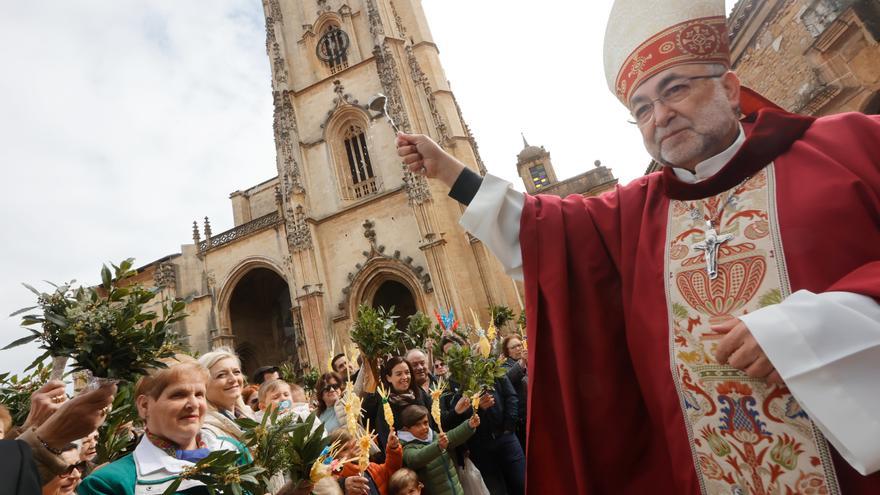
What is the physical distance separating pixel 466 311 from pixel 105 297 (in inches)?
445

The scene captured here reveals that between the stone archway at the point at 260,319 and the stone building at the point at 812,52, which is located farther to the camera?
the stone archway at the point at 260,319

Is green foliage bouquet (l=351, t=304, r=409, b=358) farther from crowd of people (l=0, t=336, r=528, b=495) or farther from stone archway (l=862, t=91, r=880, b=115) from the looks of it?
stone archway (l=862, t=91, r=880, b=115)

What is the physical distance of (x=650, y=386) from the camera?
1459 millimetres

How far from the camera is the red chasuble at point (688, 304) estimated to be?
46.4 inches

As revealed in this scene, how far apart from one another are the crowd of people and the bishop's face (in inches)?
74.9

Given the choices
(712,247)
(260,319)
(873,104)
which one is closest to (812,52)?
(873,104)

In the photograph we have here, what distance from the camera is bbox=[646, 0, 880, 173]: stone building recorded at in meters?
4.93

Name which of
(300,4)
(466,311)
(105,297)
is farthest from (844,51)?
(300,4)

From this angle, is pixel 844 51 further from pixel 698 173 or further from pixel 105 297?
pixel 105 297

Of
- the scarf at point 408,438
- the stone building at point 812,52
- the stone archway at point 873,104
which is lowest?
the scarf at point 408,438

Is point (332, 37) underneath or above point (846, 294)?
above

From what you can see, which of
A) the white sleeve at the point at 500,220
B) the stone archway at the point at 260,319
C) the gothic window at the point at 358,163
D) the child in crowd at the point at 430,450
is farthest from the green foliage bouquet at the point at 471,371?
the stone archway at the point at 260,319

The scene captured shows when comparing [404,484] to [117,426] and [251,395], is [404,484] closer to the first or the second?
[117,426]

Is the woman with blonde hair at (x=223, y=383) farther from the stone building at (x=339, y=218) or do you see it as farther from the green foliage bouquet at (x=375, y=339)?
the stone building at (x=339, y=218)
